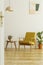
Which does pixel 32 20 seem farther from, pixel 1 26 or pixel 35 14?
pixel 1 26

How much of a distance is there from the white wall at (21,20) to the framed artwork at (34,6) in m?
0.16

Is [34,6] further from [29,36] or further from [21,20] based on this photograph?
[29,36]

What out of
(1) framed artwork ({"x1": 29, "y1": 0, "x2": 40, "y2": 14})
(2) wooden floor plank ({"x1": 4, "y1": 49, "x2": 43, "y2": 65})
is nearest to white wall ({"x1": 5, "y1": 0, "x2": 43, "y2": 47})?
(1) framed artwork ({"x1": 29, "y1": 0, "x2": 40, "y2": 14})

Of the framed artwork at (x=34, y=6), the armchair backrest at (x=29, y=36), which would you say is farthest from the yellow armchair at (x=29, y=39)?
the framed artwork at (x=34, y=6)

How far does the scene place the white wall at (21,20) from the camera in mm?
11031

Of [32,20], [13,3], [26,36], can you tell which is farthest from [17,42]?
[13,3]

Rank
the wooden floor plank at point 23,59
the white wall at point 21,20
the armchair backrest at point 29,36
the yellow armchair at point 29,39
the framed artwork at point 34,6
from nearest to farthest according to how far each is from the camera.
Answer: the wooden floor plank at point 23,59
the yellow armchair at point 29,39
the armchair backrest at point 29,36
the white wall at point 21,20
the framed artwork at point 34,6

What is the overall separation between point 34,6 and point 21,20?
3.49 feet

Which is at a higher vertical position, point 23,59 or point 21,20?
point 21,20

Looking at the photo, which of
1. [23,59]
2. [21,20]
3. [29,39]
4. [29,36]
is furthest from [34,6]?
[23,59]

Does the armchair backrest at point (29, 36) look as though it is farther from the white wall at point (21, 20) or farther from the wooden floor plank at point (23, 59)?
the wooden floor plank at point (23, 59)

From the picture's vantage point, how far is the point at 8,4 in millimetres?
11008

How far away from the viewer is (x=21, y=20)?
437 inches

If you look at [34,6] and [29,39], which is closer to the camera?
[29,39]
